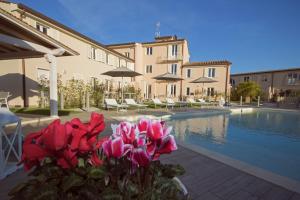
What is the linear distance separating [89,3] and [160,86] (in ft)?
51.6

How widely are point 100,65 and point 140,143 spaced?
726 inches

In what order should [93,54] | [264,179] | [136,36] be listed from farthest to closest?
1. [136,36]
2. [93,54]
3. [264,179]

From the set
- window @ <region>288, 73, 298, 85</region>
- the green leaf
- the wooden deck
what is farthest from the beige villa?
window @ <region>288, 73, 298, 85</region>

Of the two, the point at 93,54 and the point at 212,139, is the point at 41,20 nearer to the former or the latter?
the point at 93,54

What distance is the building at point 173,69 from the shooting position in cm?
2444

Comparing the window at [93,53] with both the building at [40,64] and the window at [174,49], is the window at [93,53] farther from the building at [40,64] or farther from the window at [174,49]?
the window at [174,49]

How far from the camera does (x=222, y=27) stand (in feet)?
64.0

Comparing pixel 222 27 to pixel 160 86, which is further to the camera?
pixel 160 86

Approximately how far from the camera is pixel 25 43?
527 centimetres

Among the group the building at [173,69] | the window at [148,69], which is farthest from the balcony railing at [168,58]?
the window at [148,69]

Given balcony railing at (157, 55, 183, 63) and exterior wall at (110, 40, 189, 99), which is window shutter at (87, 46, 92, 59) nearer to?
exterior wall at (110, 40, 189, 99)

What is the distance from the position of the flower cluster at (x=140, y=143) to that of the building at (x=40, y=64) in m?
7.89

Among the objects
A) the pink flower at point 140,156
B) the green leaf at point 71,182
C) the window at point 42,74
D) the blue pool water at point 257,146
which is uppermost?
the window at point 42,74

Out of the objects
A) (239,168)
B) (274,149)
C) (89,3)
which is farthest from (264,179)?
(89,3)
